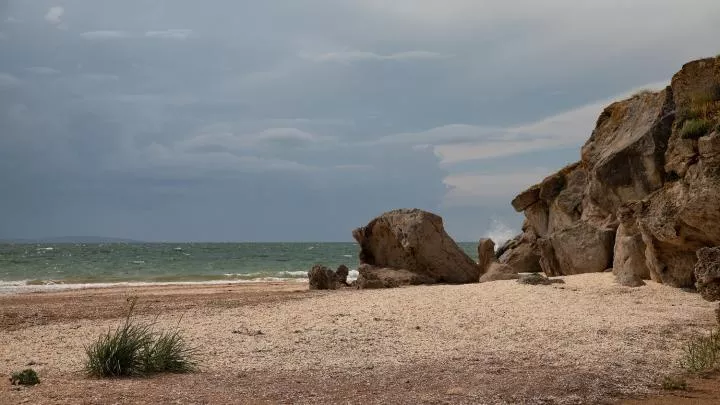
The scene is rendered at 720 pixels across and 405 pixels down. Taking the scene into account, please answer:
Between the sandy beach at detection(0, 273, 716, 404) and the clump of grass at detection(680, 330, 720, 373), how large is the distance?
25 centimetres

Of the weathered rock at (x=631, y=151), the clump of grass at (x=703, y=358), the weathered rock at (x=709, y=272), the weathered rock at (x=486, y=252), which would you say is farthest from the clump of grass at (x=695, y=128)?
the weathered rock at (x=486, y=252)

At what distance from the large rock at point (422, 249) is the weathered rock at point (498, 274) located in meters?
0.53

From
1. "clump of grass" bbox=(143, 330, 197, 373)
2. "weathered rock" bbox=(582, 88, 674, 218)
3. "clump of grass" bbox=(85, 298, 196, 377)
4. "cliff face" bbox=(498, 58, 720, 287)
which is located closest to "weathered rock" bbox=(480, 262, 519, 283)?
"cliff face" bbox=(498, 58, 720, 287)

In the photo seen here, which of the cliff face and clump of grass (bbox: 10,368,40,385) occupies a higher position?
the cliff face

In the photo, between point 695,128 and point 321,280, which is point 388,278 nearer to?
point 321,280

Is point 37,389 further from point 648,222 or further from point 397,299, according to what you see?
point 648,222

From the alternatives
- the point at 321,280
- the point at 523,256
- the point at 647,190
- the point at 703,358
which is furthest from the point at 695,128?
the point at 321,280

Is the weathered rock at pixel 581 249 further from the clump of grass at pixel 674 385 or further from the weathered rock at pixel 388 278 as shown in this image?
the clump of grass at pixel 674 385

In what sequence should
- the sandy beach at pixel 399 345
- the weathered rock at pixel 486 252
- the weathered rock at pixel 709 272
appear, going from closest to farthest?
1. the sandy beach at pixel 399 345
2. the weathered rock at pixel 709 272
3. the weathered rock at pixel 486 252

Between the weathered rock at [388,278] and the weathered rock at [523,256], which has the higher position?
the weathered rock at [523,256]

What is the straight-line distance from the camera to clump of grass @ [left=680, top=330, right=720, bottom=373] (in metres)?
9.83

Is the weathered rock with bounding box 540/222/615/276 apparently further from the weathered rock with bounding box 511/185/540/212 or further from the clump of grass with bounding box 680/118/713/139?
the weathered rock with bounding box 511/185/540/212

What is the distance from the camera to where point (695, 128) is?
1759 cm

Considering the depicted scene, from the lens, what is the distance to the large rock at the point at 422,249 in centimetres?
2530
